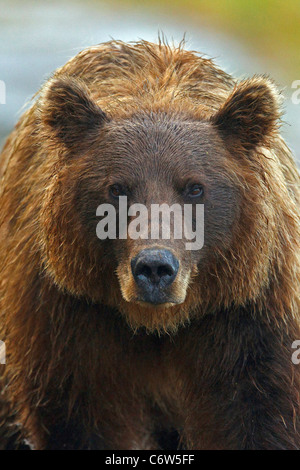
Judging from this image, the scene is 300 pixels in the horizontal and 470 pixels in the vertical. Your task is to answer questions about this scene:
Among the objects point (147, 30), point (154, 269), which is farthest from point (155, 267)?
point (147, 30)

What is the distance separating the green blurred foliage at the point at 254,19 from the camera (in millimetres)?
21219

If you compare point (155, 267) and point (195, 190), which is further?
point (195, 190)

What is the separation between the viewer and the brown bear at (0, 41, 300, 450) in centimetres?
639

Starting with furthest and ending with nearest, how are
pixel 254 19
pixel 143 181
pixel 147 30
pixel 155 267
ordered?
pixel 254 19 → pixel 147 30 → pixel 143 181 → pixel 155 267

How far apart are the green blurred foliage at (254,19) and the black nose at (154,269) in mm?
15013

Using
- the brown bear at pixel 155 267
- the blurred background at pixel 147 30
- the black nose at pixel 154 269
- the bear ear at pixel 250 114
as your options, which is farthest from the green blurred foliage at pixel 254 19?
the black nose at pixel 154 269

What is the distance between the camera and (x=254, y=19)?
76.3 ft

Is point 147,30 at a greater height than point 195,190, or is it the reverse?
point 147,30

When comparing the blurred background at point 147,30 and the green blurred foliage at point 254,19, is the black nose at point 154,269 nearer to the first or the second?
the blurred background at point 147,30

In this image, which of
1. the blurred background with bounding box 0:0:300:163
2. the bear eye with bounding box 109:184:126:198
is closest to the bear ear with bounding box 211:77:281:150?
the bear eye with bounding box 109:184:126:198

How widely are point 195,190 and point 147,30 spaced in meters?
13.3

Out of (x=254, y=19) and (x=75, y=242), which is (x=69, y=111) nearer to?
(x=75, y=242)

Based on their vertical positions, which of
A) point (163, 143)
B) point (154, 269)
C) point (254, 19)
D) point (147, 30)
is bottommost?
point (154, 269)
